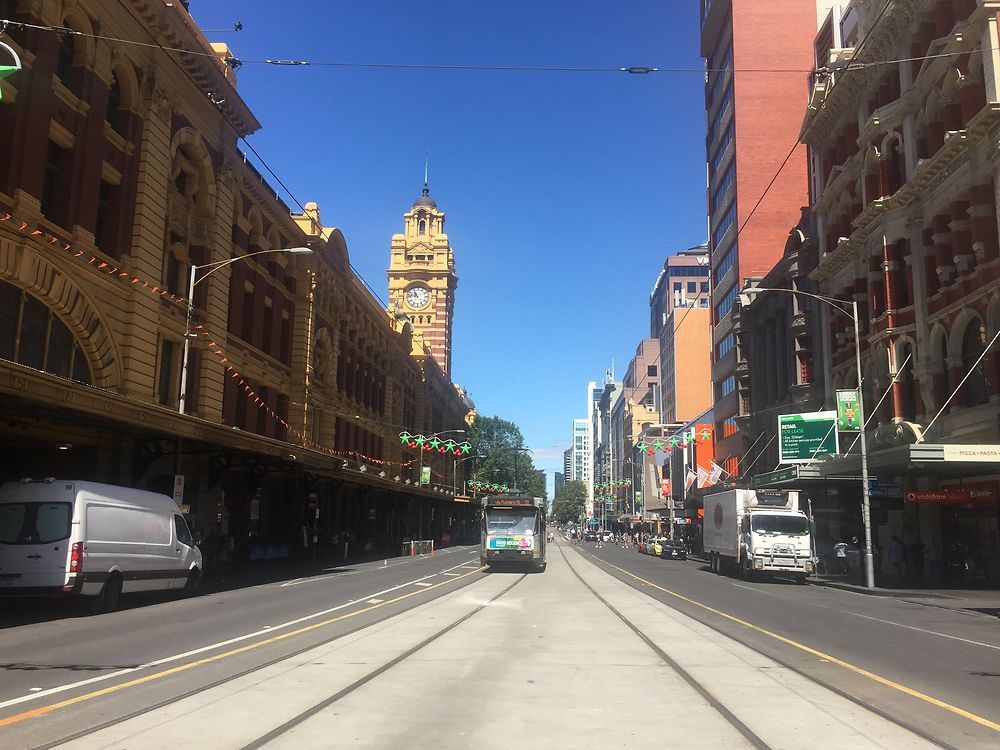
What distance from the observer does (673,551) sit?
55.6 m

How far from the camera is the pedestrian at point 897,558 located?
101 feet

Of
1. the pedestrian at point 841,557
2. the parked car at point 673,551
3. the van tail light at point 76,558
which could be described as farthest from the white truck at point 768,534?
the van tail light at point 76,558

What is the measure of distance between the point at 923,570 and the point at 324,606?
24175 millimetres

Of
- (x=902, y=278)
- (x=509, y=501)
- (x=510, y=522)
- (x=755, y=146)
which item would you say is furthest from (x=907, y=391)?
(x=755, y=146)

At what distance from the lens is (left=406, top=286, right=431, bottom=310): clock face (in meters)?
114

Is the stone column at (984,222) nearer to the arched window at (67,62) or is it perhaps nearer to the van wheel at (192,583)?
the van wheel at (192,583)

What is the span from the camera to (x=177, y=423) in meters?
22.4

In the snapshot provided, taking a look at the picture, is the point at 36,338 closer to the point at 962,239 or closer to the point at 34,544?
the point at 34,544

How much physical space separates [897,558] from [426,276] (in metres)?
89.9

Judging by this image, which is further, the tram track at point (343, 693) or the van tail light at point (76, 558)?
the van tail light at point (76, 558)

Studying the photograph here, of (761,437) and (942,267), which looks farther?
(761,437)

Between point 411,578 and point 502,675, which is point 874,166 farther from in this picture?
point 502,675

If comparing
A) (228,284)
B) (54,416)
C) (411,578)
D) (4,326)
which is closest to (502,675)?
(54,416)

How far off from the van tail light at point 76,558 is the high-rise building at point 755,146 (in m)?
48.6
